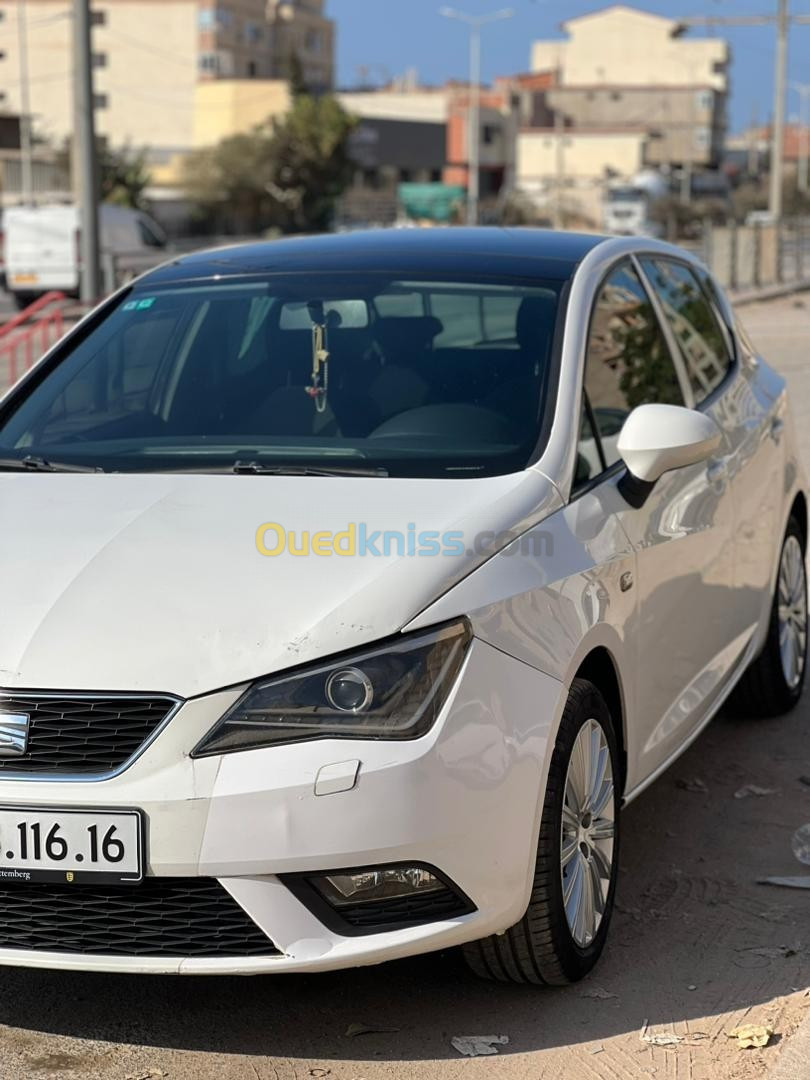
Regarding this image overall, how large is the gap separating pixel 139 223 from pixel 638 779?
31.5 meters

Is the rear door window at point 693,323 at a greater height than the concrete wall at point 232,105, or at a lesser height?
lesser

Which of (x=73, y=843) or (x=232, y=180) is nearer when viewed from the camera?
(x=73, y=843)

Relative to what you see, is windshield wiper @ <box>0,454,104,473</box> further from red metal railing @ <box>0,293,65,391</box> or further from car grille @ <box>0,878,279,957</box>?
red metal railing @ <box>0,293,65,391</box>

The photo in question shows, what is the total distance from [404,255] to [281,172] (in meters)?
73.5

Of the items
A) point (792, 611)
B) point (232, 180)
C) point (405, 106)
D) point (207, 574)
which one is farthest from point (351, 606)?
point (405, 106)

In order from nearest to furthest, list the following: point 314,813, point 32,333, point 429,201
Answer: point 314,813, point 32,333, point 429,201

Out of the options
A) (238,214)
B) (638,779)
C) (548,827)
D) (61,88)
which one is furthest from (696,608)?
(61,88)

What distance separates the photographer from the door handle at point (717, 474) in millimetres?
4762

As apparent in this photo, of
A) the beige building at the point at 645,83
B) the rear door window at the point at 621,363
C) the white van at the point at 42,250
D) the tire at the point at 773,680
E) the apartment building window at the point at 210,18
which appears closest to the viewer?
the rear door window at the point at 621,363

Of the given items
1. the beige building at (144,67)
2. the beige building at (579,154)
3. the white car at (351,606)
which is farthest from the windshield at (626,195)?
the white car at (351,606)

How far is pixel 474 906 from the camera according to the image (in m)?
3.30

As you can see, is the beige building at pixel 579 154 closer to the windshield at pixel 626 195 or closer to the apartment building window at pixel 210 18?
the apartment building window at pixel 210 18

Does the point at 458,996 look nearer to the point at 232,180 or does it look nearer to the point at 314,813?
the point at 314,813

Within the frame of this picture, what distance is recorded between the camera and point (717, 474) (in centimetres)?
482
